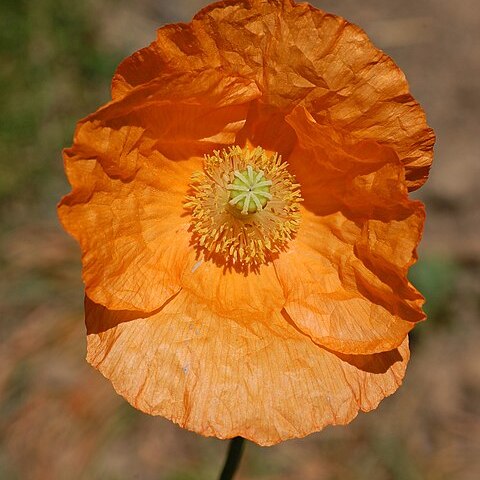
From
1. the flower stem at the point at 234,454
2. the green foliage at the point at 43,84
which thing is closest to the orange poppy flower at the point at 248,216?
the flower stem at the point at 234,454

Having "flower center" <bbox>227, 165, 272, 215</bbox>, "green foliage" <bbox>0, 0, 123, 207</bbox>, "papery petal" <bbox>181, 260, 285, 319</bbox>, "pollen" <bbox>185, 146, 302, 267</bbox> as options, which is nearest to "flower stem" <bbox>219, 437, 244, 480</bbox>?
"papery petal" <bbox>181, 260, 285, 319</bbox>

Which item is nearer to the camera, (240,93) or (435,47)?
(240,93)

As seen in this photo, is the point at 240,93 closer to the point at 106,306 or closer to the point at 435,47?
the point at 106,306

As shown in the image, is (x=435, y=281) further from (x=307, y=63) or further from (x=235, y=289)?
(x=307, y=63)

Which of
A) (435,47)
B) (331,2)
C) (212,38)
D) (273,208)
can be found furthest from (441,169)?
(212,38)

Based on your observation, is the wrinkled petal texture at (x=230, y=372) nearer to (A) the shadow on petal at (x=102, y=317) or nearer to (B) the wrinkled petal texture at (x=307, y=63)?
(A) the shadow on petal at (x=102, y=317)

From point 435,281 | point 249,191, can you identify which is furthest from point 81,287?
point 249,191
